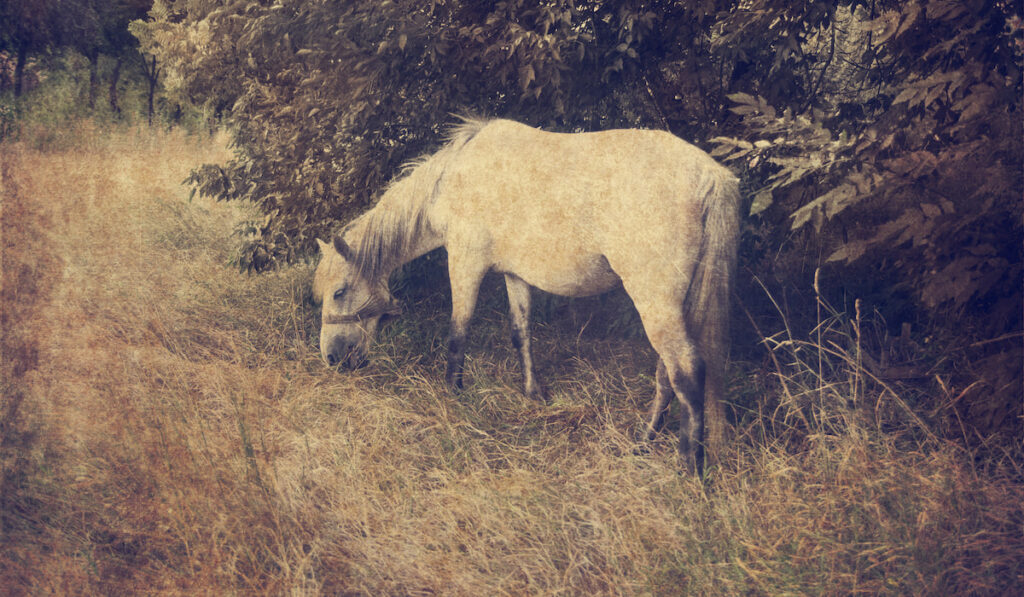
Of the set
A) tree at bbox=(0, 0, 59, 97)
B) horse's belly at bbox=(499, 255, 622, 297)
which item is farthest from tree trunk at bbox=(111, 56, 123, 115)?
horse's belly at bbox=(499, 255, 622, 297)

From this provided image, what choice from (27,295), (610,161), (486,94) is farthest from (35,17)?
(610,161)

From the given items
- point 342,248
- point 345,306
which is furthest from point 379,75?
point 345,306

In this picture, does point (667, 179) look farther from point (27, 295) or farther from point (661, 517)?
point (27, 295)

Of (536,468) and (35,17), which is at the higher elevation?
(35,17)

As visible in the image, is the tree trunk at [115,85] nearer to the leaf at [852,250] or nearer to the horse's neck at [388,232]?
the horse's neck at [388,232]

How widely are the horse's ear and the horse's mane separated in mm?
53

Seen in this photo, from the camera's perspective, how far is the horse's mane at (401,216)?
166 inches

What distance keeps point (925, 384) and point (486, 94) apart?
3331 mm

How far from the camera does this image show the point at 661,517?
2.87 m

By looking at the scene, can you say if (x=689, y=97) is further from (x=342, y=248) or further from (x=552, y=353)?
(x=342, y=248)

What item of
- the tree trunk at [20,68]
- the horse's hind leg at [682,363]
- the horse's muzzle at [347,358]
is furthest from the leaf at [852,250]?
the tree trunk at [20,68]

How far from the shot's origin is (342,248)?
4176 millimetres

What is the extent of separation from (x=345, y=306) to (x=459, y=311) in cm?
80

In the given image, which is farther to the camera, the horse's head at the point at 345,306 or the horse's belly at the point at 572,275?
the horse's head at the point at 345,306
